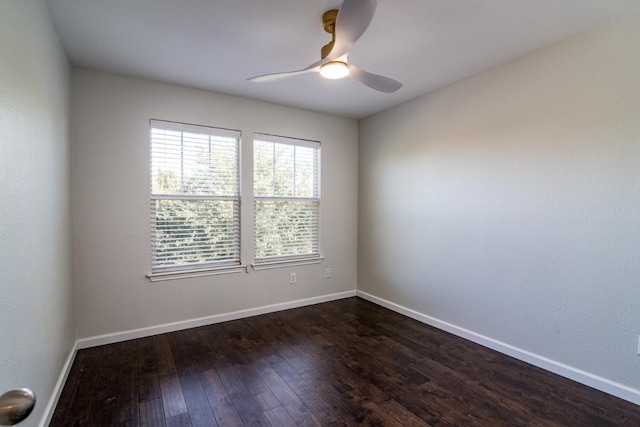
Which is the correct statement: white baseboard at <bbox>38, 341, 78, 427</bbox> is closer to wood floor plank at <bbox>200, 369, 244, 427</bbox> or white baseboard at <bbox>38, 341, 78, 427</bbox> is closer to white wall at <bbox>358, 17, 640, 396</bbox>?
wood floor plank at <bbox>200, 369, 244, 427</bbox>

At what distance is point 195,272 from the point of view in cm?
317

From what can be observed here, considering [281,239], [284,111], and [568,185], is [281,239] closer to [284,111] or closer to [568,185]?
[284,111]

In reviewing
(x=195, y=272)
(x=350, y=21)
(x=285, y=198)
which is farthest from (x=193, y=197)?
(x=350, y=21)

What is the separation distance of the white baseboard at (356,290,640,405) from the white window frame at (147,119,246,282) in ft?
6.72

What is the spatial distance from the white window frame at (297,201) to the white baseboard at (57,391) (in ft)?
5.55

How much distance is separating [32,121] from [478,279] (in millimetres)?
3345

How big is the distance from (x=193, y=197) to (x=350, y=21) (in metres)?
2.28

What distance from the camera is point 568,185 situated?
2.25 meters

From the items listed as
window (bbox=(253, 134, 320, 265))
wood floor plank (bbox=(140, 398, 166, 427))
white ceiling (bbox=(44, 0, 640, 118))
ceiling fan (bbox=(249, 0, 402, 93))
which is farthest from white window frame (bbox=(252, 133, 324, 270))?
wood floor plank (bbox=(140, 398, 166, 427))

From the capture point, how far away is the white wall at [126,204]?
2.69 m

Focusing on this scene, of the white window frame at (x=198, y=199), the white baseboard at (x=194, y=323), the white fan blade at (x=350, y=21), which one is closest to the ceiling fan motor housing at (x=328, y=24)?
the white fan blade at (x=350, y=21)

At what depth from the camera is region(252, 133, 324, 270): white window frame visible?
354 centimetres

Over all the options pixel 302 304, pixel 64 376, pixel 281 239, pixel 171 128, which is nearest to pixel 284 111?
pixel 171 128

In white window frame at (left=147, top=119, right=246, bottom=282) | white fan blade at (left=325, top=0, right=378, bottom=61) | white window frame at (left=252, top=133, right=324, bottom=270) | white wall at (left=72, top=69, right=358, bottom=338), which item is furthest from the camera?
white window frame at (left=252, top=133, right=324, bottom=270)
